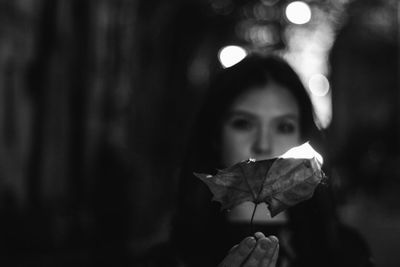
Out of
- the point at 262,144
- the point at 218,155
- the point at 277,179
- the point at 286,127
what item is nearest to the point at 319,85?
the point at 218,155

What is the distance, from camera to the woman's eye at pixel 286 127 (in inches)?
105

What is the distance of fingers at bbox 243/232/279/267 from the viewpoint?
5.52ft

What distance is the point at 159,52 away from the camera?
8836mm

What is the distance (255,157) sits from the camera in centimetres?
260

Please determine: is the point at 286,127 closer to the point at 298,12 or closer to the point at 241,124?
the point at 241,124

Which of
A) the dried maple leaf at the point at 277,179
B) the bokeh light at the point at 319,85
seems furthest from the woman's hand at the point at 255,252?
the bokeh light at the point at 319,85

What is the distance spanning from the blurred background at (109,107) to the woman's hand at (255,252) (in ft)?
9.48

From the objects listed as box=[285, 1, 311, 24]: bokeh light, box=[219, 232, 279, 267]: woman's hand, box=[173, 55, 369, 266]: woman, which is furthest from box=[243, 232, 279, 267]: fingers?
box=[285, 1, 311, 24]: bokeh light

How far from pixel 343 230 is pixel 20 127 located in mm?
4538

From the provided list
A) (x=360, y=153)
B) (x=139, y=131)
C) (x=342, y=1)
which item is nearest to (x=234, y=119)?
(x=139, y=131)

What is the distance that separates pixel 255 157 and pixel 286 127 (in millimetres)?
197

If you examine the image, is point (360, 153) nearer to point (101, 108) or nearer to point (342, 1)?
point (342, 1)

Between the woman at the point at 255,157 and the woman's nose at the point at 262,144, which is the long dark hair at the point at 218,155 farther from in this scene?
the woman's nose at the point at 262,144

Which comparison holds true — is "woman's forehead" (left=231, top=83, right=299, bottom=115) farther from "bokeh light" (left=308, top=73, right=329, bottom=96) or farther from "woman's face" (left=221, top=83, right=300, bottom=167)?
"bokeh light" (left=308, top=73, right=329, bottom=96)
